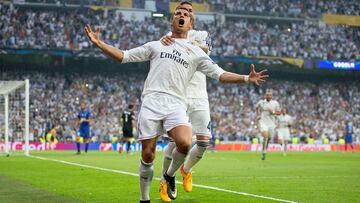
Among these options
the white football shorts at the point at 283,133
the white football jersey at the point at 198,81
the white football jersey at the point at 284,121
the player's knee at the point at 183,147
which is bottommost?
the white football shorts at the point at 283,133

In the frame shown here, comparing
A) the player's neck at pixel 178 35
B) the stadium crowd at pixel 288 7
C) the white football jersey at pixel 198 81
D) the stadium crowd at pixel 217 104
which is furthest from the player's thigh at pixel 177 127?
the stadium crowd at pixel 288 7

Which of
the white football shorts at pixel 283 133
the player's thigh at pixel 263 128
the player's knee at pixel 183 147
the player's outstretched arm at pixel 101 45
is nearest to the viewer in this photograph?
the player's outstretched arm at pixel 101 45

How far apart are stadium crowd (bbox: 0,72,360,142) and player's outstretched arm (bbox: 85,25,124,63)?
115 ft

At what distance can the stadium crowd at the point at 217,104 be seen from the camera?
46.7 metres

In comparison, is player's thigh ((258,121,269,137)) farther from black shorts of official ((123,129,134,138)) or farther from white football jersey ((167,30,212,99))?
white football jersey ((167,30,212,99))

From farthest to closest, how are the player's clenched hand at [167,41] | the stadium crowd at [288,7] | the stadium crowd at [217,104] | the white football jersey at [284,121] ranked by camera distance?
the stadium crowd at [288,7] → the stadium crowd at [217,104] → the white football jersey at [284,121] → the player's clenched hand at [167,41]

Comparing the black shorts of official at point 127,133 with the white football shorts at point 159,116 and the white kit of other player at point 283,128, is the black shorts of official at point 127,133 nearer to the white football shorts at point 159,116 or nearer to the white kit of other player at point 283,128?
the white kit of other player at point 283,128

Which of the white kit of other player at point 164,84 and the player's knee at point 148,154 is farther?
the white kit of other player at point 164,84

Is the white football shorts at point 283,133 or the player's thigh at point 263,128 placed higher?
the player's thigh at point 263,128

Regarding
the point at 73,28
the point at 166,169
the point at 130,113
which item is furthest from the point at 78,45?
the point at 166,169

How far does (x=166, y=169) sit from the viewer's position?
35.6 ft

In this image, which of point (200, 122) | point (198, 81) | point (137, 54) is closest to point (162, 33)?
point (198, 81)

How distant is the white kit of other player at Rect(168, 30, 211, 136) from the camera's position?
37.5 ft

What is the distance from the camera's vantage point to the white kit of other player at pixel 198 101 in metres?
11.4
